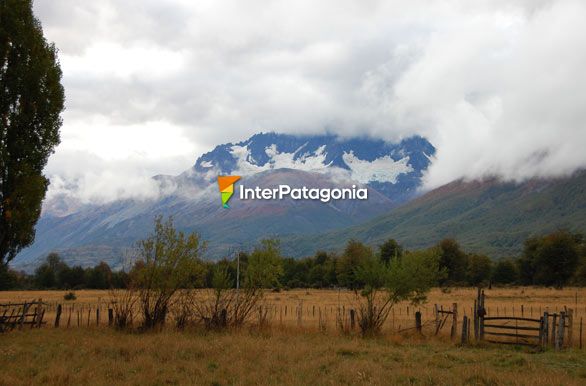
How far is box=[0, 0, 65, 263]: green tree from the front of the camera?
26719 mm

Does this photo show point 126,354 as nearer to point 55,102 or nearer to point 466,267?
point 55,102

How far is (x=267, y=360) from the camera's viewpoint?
749 inches

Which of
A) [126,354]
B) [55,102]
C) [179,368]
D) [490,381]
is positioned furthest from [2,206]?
[490,381]

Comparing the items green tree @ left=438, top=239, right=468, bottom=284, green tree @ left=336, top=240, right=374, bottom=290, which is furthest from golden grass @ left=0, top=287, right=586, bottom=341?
green tree @ left=438, top=239, right=468, bottom=284

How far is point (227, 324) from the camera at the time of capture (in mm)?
29734

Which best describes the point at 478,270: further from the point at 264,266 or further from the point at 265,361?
the point at 265,361

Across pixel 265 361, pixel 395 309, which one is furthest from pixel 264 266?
pixel 395 309

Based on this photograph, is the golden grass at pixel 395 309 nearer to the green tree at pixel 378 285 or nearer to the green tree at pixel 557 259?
the green tree at pixel 378 285

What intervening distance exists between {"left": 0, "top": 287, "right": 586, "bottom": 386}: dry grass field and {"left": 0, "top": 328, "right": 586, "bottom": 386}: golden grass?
3 centimetres

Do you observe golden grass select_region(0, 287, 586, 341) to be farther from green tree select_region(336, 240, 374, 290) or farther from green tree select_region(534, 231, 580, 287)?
green tree select_region(534, 231, 580, 287)

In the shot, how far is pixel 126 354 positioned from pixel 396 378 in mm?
10285

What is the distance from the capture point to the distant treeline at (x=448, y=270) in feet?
291

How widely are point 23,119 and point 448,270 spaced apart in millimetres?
77001

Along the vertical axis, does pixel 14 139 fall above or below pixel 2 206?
above
